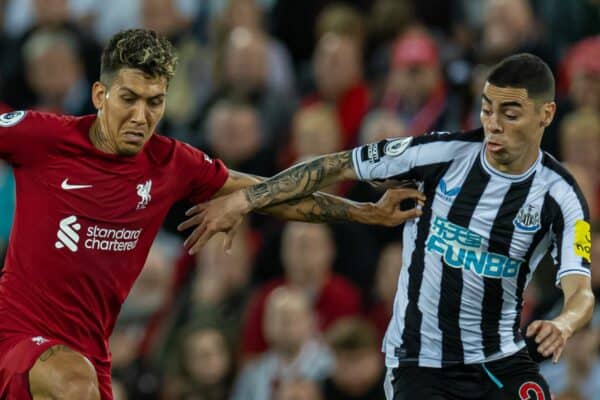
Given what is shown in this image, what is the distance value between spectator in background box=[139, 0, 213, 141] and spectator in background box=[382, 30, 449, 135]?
2172 millimetres

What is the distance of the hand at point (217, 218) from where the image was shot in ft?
25.1

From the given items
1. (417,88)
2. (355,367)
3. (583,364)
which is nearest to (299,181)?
(355,367)

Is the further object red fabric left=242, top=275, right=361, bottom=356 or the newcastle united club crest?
red fabric left=242, top=275, right=361, bottom=356

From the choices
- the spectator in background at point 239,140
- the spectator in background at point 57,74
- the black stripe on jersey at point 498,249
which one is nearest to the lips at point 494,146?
the black stripe on jersey at point 498,249

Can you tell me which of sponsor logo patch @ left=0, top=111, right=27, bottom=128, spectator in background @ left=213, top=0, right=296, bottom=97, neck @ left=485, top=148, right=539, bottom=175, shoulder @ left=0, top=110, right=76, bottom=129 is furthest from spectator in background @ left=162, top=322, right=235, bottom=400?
neck @ left=485, top=148, right=539, bottom=175

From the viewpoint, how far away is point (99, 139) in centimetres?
740

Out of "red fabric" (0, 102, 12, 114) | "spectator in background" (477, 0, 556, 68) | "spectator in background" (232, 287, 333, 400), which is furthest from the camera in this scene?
"red fabric" (0, 102, 12, 114)

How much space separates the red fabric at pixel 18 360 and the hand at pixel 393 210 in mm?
1771

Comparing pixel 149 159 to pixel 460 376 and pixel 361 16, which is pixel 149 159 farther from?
pixel 361 16

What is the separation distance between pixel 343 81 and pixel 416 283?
5561mm

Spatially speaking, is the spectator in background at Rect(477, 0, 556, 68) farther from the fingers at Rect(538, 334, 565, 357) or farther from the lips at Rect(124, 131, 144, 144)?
the fingers at Rect(538, 334, 565, 357)

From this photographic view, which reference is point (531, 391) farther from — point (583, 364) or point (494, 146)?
point (583, 364)

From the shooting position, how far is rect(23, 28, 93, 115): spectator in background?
13.9 m

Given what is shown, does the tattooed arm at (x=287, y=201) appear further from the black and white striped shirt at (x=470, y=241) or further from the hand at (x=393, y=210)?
the black and white striped shirt at (x=470, y=241)
